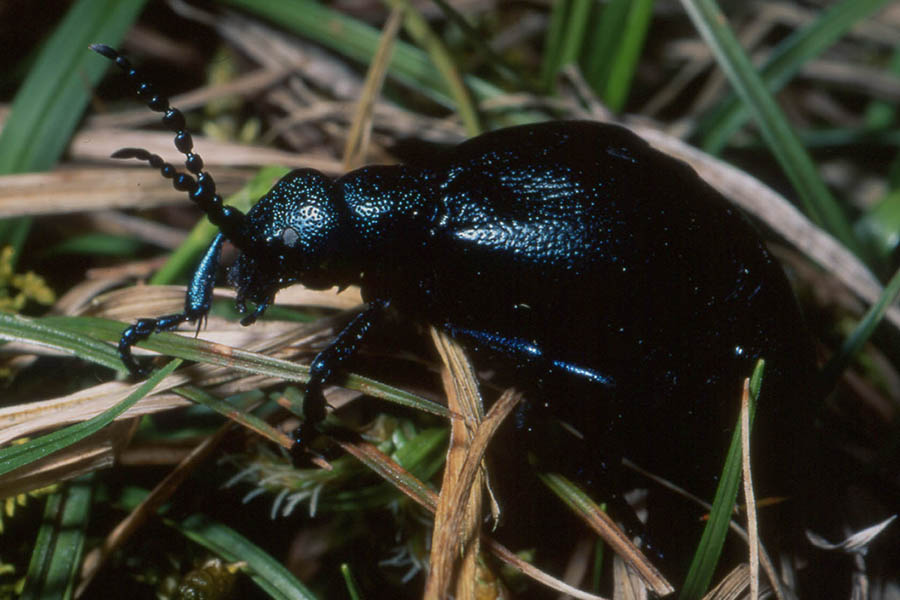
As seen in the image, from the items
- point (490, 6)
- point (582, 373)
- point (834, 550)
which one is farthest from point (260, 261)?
point (490, 6)

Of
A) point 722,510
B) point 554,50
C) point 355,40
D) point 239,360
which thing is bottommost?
point 239,360

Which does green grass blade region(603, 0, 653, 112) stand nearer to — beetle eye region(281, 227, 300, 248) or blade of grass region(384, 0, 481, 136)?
blade of grass region(384, 0, 481, 136)

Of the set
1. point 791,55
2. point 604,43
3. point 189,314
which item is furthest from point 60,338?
point 791,55

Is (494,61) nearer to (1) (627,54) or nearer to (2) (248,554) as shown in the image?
(1) (627,54)

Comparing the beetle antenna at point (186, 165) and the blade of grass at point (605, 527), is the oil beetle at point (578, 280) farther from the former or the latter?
the blade of grass at point (605, 527)

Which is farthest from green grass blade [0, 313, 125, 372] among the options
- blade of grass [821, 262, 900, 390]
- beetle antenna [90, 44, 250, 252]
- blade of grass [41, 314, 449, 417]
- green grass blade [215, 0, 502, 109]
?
blade of grass [821, 262, 900, 390]

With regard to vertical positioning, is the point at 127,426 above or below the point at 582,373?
below

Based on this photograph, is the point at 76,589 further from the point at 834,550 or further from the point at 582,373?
the point at 834,550
